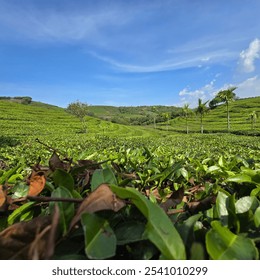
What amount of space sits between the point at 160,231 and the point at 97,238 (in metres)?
0.12

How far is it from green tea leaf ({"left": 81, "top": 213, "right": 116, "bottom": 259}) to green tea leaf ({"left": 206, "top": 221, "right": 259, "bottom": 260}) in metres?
0.18

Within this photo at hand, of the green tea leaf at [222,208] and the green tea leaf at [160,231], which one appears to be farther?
the green tea leaf at [222,208]

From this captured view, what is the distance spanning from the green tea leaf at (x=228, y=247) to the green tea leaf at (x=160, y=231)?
0.18 feet

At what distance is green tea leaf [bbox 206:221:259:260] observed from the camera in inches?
23.0

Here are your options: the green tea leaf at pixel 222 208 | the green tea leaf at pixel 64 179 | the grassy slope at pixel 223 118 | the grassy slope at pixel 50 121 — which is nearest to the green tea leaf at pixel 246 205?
the green tea leaf at pixel 222 208

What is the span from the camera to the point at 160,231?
0.60 metres

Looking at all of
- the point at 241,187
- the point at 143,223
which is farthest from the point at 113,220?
the point at 241,187

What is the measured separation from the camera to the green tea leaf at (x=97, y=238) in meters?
0.58

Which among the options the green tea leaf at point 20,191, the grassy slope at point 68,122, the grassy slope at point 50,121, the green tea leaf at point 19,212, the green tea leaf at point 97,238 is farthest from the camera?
the grassy slope at point 50,121

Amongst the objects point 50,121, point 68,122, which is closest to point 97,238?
point 50,121

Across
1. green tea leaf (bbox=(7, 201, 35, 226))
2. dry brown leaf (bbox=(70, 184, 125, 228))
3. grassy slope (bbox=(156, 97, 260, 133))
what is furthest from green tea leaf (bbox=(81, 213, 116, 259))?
grassy slope (bbox=(156, 97, 260, 133))

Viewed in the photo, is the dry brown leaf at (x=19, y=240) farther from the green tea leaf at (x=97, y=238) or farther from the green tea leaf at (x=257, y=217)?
the green tea leaf at (x=257, y=217)

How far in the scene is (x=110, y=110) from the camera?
609 ft

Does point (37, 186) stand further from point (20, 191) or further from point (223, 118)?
point (223, 118)
